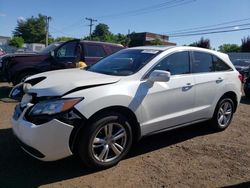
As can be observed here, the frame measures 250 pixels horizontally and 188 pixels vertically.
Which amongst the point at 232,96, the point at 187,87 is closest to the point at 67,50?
the point at 232,96

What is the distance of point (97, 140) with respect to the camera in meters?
4.10

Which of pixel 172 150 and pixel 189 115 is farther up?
pixel 189 115

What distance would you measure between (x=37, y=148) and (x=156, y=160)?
5.90 ft

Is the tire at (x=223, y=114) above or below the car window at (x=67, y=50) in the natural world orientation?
below

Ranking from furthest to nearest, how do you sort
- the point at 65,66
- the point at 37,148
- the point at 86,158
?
the point at 65,66, the point at 86,158, the point at 37,148

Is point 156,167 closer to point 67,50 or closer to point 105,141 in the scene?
point 105,141

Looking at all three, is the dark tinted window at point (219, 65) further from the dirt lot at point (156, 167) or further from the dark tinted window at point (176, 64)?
the dirt lot at point (156, 167)

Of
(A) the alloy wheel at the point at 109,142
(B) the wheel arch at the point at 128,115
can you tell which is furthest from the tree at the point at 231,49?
Answer: (A) the alloy wheel at the point at 109,142

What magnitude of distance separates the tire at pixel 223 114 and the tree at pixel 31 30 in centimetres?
9353

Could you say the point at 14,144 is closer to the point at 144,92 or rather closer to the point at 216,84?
the point at 144,92

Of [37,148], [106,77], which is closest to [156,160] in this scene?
[106,77]

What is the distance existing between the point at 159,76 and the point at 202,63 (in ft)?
5.28

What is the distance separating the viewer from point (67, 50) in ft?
34.4

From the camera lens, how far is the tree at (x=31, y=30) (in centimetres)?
9519
